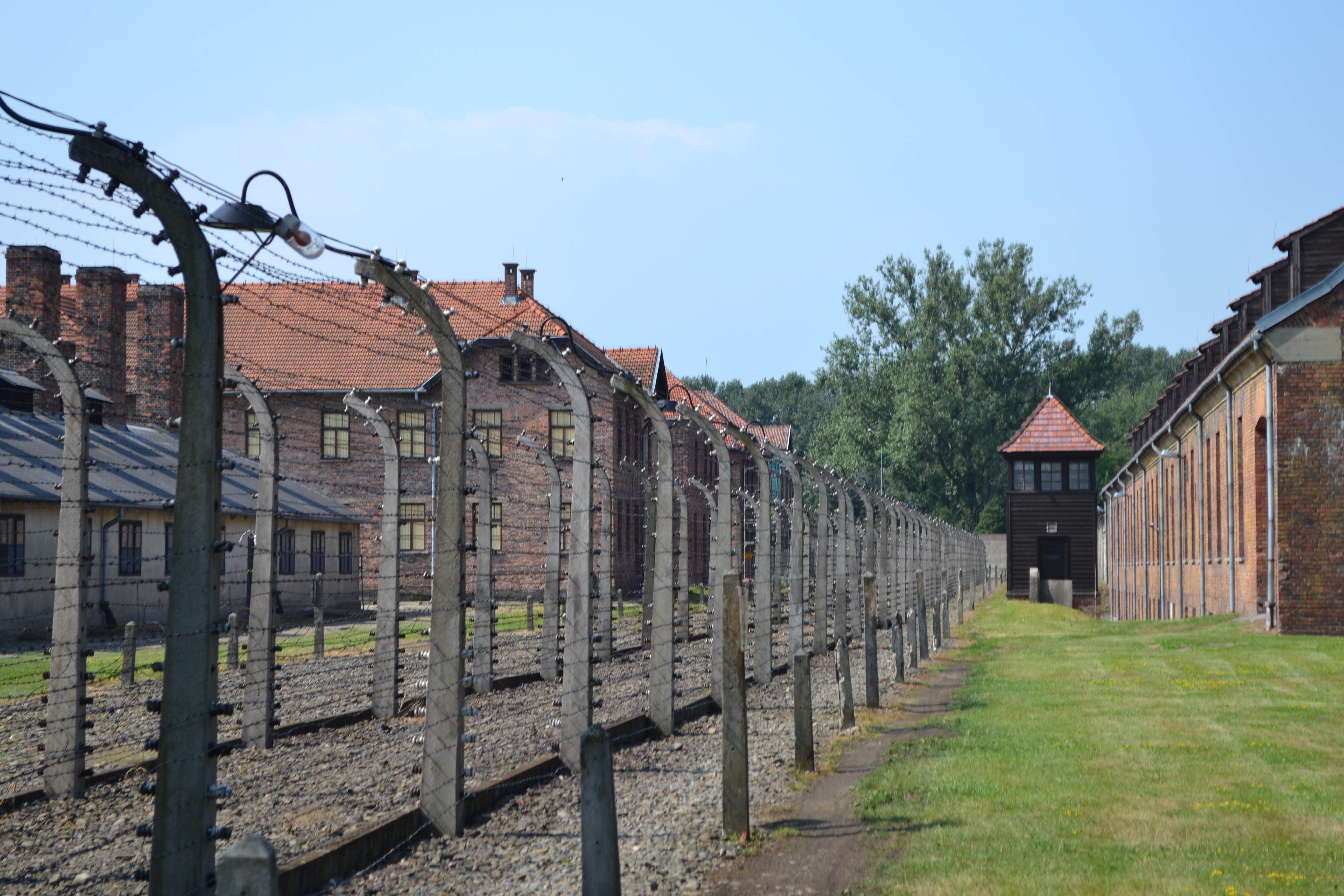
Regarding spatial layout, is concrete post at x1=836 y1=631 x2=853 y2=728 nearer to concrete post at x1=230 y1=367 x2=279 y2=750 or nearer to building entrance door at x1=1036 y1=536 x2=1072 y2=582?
concrete post at x1=230 y1=367 x2=279 y2=750

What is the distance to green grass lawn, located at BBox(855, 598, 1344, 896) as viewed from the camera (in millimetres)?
6984

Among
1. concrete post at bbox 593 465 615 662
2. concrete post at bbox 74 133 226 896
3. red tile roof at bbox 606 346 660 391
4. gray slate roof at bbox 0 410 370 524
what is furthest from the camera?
red tile roof at bbox 606 346 660 391

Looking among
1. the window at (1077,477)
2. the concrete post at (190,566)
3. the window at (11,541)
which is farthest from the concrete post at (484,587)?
the window at (1077,477)

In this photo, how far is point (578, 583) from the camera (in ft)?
33.3

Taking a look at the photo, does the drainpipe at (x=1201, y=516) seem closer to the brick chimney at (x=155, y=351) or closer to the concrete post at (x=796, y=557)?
the concrete post at (x=796, y=557)

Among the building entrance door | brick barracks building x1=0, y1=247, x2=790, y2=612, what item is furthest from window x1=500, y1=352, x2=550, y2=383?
the building entrance door

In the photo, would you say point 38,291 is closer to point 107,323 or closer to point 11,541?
point 107,323

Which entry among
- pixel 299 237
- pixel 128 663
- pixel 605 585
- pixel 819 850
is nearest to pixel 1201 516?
pixel 605 585

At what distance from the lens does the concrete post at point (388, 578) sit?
1198 cm

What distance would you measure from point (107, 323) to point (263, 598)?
24532 mm

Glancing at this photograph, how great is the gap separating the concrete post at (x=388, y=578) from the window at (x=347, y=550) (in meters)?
27.5

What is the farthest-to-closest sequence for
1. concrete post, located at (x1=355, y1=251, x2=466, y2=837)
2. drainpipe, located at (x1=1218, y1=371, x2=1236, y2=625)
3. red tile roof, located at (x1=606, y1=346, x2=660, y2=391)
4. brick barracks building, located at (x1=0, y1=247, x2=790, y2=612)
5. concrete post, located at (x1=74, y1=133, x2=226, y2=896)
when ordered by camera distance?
red tile roof, located at (x1=606, y1=346, x2=660, y2=391), brick barracks building, located at (x1=0, y1=247, x2=790, y2=612), drainpipe, located at (x1=1218, y1=371, x2=1236, y2=625), concrete post, located at (x1=355, y1=251, x2=466, y2=837), concrete post, located at (x1=74, y1=133, x2=226, y2=896)

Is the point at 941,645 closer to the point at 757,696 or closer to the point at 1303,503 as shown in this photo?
the point at 1303,503

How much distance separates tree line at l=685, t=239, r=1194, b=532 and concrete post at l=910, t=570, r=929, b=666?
179 feet
